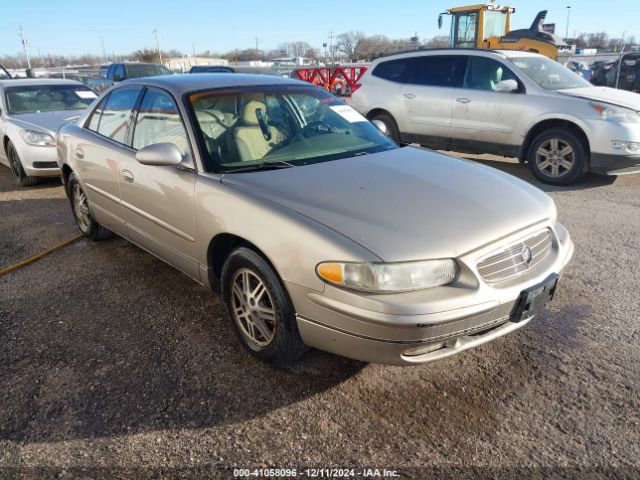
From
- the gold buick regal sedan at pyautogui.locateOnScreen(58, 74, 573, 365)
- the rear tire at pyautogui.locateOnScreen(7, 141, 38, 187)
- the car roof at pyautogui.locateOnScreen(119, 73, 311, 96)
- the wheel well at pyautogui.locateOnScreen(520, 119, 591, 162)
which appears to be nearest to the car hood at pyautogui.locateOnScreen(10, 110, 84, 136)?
the rear tire at pyautogui.locateOnScreen(7, 141, 38, 187)

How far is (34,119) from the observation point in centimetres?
739

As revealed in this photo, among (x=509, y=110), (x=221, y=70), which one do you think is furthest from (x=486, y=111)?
(x=221, y=70)

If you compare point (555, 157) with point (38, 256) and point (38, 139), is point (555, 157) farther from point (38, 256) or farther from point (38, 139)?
point (38, 139)

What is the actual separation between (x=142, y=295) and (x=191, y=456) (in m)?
1.83

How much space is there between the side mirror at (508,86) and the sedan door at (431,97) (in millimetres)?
762

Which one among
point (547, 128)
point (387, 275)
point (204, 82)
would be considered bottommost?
point (547, 128)

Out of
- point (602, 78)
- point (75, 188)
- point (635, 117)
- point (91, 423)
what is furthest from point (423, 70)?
point (602, 78)

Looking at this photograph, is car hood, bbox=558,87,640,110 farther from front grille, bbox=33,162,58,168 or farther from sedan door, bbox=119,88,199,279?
front grille, bbox=33,162,58,168

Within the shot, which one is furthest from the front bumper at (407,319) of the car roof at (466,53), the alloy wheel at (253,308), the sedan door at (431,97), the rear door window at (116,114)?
the car roof at (466,53)

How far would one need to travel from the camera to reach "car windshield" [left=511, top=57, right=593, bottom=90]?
276 inches

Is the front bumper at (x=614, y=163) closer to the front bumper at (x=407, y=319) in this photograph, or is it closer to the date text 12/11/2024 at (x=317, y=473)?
the front bumper at (x=407, y=319)

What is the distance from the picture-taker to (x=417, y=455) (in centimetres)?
222

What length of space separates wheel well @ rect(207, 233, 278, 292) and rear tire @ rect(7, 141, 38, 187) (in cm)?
544

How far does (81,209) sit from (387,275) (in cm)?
378
